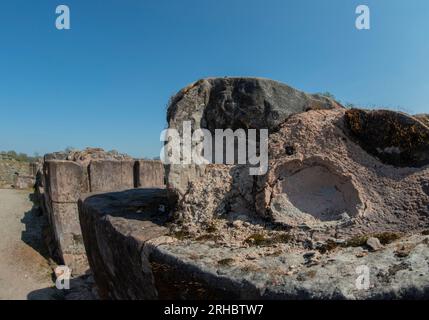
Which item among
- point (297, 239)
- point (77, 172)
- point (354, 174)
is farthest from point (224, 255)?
point (77, 172)

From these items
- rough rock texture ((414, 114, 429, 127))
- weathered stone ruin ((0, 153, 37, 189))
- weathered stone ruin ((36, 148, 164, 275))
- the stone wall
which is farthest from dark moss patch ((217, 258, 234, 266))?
the stone wall

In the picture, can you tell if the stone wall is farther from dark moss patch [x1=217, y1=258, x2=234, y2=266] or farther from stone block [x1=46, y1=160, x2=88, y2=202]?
dark moss patch [x1=217, y1=258, x2=234, y2=266]

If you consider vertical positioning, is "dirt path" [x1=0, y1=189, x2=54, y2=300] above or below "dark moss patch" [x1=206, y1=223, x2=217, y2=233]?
below

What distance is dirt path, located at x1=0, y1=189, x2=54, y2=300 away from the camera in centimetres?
564

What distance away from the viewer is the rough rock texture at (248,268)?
1552 mm

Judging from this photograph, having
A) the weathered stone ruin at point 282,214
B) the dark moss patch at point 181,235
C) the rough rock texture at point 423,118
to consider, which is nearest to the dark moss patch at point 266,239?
the weathered stone ruin at point 282,214

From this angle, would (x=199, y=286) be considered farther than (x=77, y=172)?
No

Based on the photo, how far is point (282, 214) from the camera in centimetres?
241

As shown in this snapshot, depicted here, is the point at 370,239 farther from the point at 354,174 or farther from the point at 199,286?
the point at 199,286

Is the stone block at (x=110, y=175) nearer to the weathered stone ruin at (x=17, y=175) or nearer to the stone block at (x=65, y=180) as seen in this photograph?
the stone block at (x=65, y=180)

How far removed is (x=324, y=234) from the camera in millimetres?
2117

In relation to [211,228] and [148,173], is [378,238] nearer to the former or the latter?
[211,228]

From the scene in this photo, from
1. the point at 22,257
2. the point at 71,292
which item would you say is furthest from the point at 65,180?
the point at 71,292
